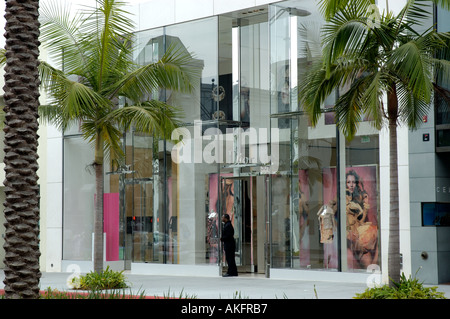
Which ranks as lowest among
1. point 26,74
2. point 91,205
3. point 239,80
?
point 91,205

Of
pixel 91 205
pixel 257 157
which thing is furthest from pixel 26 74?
pixel 91 205

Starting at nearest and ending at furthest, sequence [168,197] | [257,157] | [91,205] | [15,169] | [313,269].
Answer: [15,169], [313,269], [257,157], [168,197], [91,205]

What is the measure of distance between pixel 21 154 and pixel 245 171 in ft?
40.7

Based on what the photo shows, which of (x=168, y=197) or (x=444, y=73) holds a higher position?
(x=444, y=73)

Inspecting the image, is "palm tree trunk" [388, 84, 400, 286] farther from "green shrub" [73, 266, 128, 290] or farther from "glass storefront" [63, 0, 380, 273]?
"green shrub" [73, 266, 128, 290]

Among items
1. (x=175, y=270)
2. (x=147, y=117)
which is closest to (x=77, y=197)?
(x=175, y=270)

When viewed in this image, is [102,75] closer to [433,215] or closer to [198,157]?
[198,157]

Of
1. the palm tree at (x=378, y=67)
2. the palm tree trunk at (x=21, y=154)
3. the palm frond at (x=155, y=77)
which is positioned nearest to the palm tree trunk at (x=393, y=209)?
the palm tree at (x=378, y=67)

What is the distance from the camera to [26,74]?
9.54 meters

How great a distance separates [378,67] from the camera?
1254 centimetres

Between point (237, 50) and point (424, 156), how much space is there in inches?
286

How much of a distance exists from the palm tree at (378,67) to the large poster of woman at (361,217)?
14.7 ft

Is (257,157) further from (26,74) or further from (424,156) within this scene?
(26,74)

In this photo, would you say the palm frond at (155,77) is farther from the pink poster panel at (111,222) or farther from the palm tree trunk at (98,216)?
the pink poster panel at (111,222)
